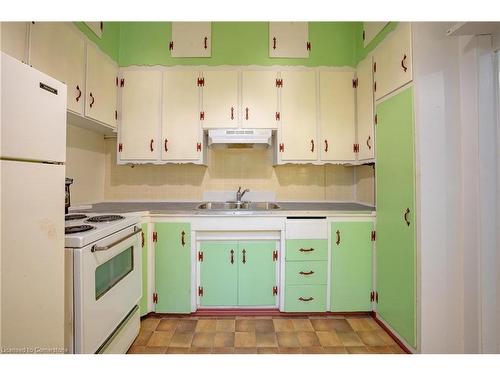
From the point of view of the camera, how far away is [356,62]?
2.42 meters

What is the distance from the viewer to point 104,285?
1.35 m

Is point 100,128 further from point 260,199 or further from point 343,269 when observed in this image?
point 343,269


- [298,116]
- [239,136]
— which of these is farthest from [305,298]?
[298,116]

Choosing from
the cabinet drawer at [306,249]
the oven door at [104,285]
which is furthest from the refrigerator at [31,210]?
the cabinet drawer at [306,249]

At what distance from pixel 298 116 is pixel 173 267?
5.72ft

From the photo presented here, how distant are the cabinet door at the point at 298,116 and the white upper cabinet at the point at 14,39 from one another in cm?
184

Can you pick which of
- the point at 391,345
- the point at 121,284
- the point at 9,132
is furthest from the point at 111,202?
the point at 391,345

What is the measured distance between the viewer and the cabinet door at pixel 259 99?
2.37m

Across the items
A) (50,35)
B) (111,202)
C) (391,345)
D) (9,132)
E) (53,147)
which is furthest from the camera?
(111,202)

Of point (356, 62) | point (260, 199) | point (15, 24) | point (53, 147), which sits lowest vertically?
point (260, 199)

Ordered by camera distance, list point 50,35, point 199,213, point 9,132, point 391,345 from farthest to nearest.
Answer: point 199,213 < point 391,345 < point 50,35 < point 9,132

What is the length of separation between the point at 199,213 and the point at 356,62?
2.04 metres

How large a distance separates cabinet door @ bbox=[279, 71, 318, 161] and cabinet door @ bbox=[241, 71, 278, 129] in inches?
3.7

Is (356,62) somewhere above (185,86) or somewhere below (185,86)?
above
